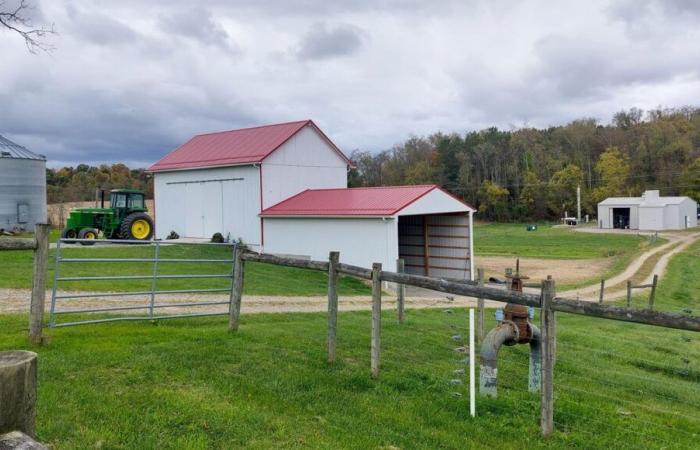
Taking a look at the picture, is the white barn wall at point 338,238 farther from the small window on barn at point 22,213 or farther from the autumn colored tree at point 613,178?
the autumn colored tree at point 613,178

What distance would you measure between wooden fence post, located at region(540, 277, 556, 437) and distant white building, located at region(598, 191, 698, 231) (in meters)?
63.8

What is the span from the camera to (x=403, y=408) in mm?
6023

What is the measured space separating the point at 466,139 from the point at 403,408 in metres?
101

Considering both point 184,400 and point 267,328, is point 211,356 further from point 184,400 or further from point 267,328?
point 267,328

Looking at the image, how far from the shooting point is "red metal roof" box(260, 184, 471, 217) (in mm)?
23203

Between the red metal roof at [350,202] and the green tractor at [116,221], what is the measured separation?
18.5 ft

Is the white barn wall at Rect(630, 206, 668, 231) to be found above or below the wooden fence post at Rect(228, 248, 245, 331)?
above

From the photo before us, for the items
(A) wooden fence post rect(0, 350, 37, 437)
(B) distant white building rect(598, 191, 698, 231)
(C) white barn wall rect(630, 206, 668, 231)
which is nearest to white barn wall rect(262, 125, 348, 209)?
(A) wooden fence post rect(0, 350, 37, 437)

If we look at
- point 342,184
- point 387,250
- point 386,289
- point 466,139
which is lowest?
point 386,289

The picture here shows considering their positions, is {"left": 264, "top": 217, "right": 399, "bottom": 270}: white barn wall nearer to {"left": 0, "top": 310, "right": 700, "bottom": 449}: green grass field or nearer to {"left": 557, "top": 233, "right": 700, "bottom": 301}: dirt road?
{"left": 557, "top": 233, "right": 700, "bottom": 301}: dirt road

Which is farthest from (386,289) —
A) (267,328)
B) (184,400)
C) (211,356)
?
(184,400)

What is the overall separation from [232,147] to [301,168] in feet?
13.8

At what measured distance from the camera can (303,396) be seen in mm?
6176

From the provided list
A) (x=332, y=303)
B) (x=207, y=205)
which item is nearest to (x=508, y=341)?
(x=332, y=303)
